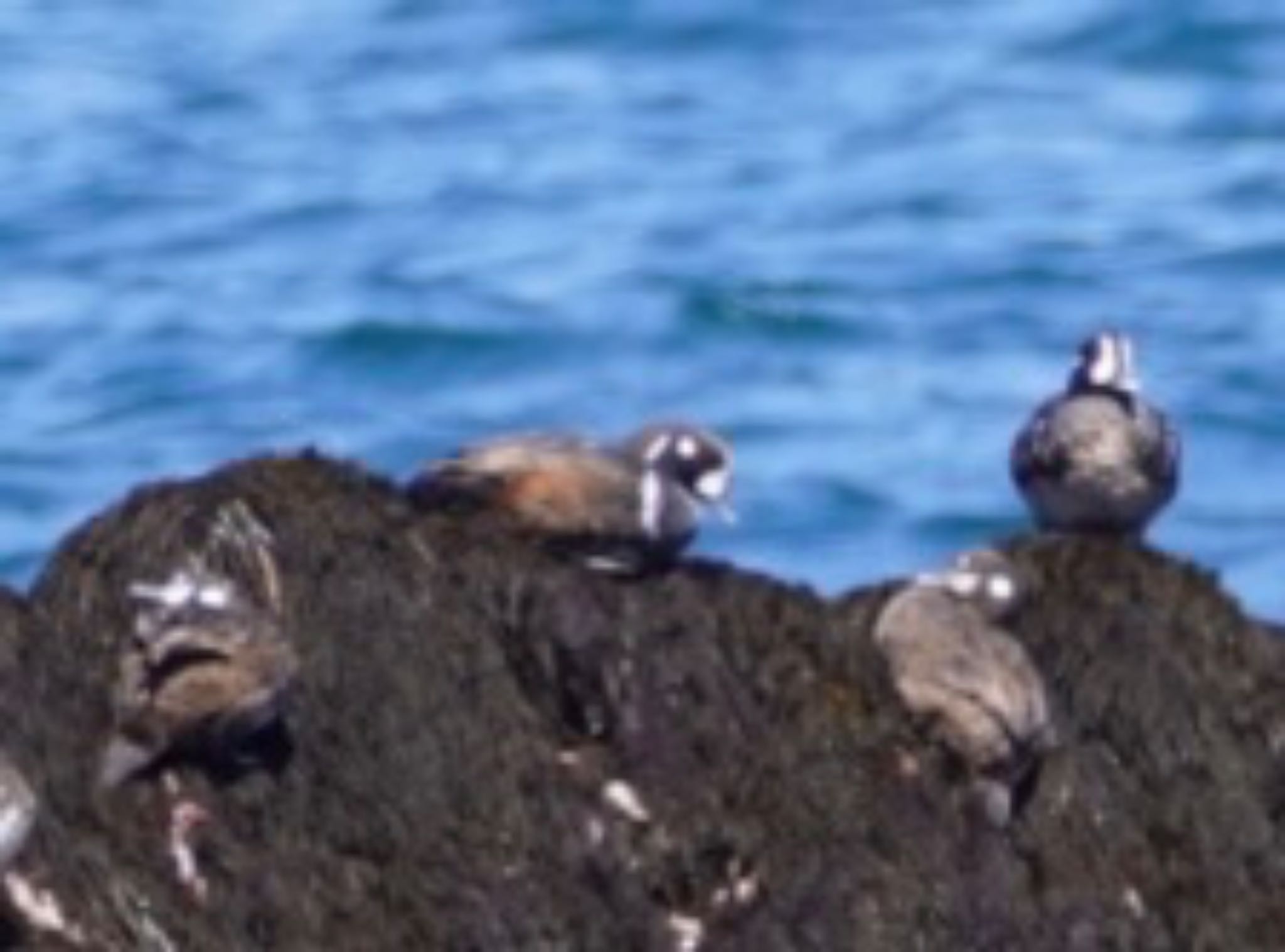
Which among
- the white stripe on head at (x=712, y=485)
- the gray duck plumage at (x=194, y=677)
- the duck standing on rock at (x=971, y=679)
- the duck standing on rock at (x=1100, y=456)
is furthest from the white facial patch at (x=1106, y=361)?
the gray duck plumage at (x=194, y=677)

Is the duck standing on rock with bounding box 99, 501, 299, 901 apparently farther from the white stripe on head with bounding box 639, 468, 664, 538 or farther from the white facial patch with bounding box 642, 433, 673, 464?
the white facial patch with bounding box 642, 433, 673, 464

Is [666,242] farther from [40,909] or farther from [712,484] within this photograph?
[40,909]

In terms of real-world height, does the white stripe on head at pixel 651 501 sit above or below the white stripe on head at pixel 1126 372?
above

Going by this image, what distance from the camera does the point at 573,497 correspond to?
27.9 ft

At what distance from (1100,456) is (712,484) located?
0.68 meters

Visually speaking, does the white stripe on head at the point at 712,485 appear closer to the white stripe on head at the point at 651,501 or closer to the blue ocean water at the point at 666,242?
the white stripe on head at the point at 651,501

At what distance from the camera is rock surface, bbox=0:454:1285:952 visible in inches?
297

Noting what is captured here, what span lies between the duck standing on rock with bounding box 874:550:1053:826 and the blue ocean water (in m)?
5.91

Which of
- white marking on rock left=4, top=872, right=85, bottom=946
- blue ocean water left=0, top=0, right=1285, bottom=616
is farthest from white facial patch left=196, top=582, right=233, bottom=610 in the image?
blue ocean water left=0, top=0, right=1285, bottom=616

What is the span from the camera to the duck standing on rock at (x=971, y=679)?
316 inches

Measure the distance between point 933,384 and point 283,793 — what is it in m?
10.0

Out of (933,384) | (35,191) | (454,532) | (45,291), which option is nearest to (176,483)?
(454,532)

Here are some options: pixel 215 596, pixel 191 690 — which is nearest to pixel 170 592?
pixel 215 596

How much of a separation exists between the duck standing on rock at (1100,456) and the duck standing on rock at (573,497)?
72 centimetres
